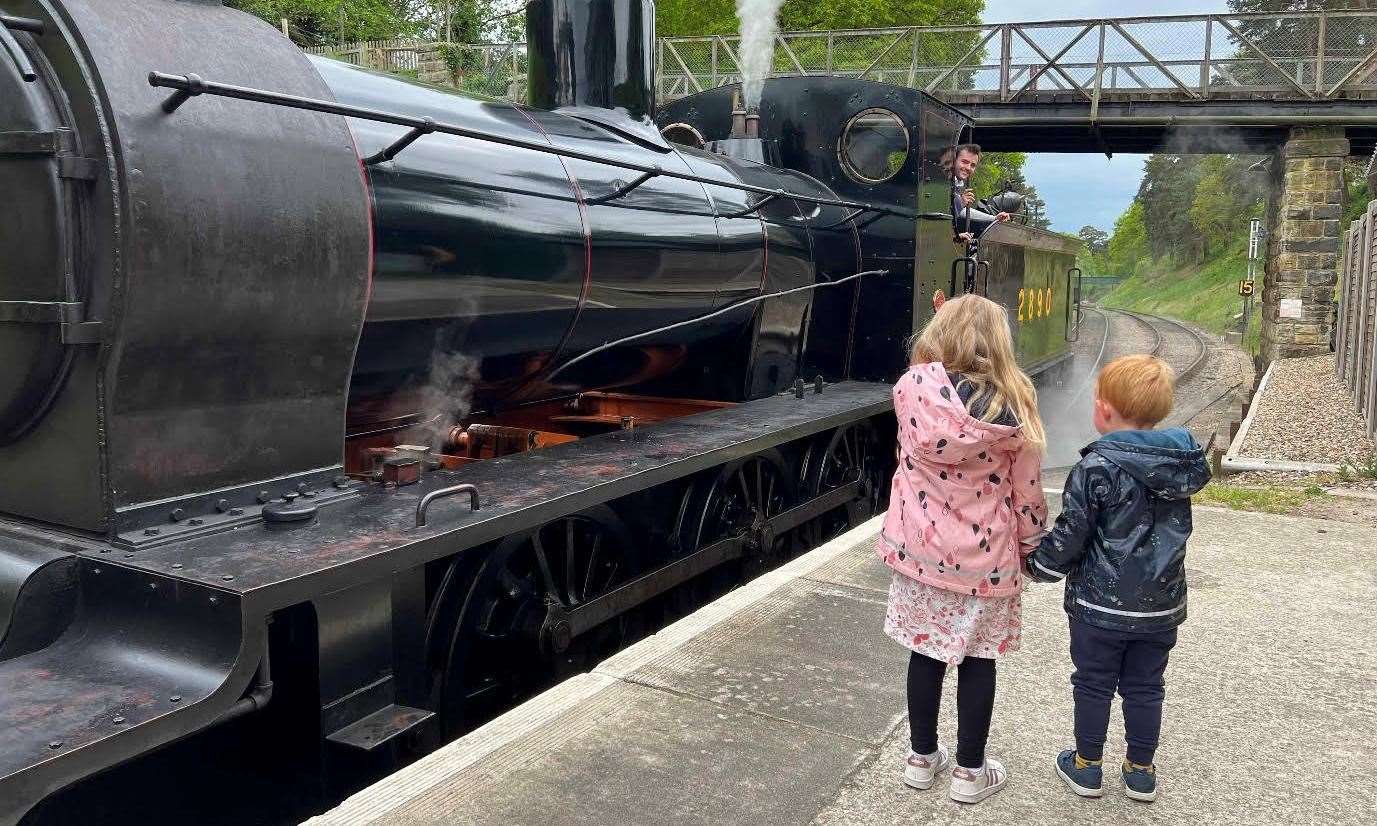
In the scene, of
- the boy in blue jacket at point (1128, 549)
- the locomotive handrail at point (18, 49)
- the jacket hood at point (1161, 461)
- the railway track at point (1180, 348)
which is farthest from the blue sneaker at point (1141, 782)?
the railway track at point (1180, 348)

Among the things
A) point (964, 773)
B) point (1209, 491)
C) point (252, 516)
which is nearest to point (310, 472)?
point (252, 516)

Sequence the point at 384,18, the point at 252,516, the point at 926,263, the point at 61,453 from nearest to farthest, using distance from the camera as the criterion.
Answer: the point at 61,453 < the point at 252,516 < the point at 926,263 < the point at 384,18

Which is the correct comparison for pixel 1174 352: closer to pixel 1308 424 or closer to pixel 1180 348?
pixel 1180 348

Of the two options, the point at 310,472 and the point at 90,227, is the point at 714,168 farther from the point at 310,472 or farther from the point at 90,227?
the point at 90,227

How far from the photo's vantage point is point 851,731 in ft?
9.20

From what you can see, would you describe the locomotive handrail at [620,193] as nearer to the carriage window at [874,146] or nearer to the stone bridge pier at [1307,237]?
the carriage window at [874,146]

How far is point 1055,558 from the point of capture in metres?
2.38

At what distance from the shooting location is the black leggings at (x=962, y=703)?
7.98ft

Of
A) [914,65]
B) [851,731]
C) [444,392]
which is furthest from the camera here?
[914,65]

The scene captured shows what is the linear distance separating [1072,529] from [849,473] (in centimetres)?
336

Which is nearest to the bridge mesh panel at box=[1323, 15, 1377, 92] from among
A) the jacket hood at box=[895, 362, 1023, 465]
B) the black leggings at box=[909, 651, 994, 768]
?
A: the jacket hood at box=[895, 362, 1023, 465]

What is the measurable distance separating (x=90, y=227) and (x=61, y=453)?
485mm

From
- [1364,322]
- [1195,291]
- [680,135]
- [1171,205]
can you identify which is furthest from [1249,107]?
[1171,205]

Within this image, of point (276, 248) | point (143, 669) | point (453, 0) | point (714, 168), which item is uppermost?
point (453, 0)
